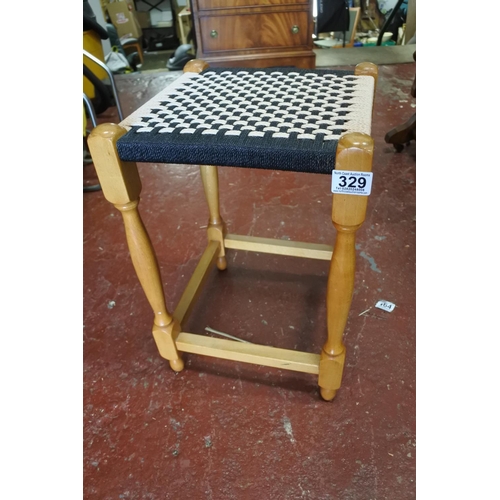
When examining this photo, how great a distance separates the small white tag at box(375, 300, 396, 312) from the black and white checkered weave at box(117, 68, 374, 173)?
0.49 m

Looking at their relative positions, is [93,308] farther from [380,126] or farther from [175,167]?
[380,126]

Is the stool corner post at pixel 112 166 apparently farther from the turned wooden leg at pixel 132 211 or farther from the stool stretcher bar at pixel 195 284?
the stool stretcher bar at pixel 195 284

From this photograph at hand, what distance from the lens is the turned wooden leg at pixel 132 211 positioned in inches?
23.2

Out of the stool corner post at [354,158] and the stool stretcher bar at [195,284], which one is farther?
the stool stretcher bar at [195,284]

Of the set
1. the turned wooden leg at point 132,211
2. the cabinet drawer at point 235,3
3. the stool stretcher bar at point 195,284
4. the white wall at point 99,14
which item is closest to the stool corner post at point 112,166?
the turned wooden leg at point 132,211

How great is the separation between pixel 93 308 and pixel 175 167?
0.77 metres

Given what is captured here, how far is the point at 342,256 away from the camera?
603 mm

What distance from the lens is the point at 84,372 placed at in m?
0.87

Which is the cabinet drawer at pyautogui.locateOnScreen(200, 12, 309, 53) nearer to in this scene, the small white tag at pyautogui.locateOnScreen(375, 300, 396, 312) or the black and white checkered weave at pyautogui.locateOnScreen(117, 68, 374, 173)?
the black and white checkered weave at pyautogui.locateOnScreen(117, 68, 374, 173)

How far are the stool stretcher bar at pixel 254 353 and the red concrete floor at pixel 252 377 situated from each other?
9 centimetres

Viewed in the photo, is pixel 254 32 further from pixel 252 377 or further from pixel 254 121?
pixel 252 377

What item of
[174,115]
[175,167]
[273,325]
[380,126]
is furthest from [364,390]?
[380,126]

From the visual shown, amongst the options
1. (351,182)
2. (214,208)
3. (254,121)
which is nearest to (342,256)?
(351,182)

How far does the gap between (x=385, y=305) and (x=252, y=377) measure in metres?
0.37
